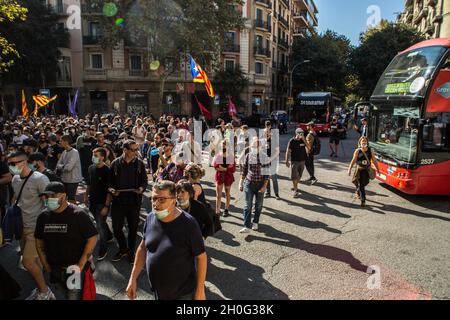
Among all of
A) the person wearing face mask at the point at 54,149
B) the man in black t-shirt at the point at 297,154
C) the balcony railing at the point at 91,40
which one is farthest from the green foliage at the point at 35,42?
the man in black t-shirt at the point at 297,154

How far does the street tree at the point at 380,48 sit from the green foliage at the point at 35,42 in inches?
1208

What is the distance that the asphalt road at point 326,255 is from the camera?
4246 millimetres

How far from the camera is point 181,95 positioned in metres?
34.7

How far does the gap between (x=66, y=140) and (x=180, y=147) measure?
2430 millimetres

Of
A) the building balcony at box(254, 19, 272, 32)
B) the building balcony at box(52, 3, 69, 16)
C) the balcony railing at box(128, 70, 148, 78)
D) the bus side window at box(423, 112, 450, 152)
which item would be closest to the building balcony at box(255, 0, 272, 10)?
the building balcony at box(254, 19, 272, 32)

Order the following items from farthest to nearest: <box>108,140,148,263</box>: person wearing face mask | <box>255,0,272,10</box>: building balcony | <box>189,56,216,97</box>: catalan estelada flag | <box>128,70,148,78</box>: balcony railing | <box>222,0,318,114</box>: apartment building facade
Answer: <box>255,0,272,10</box>: building balcony < <box>222,0,318,114</box>: apartment building facade < <box>128,70,148,78</box>: balcony railing < <box>189,56,216,97</box>: catalan estelada flag < <box>108,140,148,263</box>: person wearing face mask

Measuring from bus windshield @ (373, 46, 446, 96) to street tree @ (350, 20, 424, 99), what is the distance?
28665 millimetres

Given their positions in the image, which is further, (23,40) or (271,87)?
(271,87)

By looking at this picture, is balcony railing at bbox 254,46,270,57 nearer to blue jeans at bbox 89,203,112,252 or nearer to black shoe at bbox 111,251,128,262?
blue jeans at bbox 89,203,112,252

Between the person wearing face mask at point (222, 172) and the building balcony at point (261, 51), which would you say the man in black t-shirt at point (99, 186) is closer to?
the person wearing face mask at point (222, 172)

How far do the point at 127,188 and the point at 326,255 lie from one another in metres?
3.18

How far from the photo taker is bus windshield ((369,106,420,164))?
A: 7.79 metres
